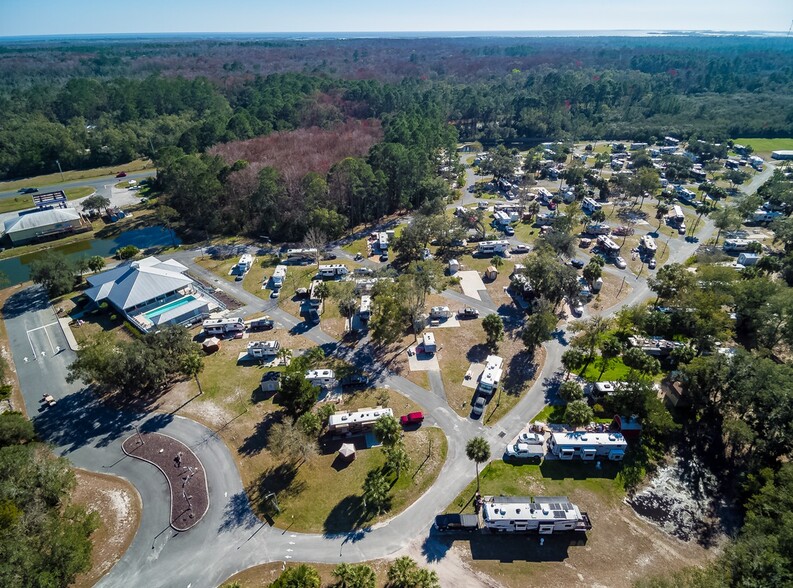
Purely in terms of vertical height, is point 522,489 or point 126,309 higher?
point 126,309

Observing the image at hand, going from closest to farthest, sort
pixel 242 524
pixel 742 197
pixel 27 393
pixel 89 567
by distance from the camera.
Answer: pixel 89 567 < pixel 242 524 < pixel 27 393 < pixel 742 197

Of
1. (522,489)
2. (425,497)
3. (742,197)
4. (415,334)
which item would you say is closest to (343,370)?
(415,334)

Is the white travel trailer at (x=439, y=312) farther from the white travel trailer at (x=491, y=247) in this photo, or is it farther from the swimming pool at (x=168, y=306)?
the swimming pool at (x=168, y=306)

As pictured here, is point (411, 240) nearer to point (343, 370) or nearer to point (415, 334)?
point (415, 334)

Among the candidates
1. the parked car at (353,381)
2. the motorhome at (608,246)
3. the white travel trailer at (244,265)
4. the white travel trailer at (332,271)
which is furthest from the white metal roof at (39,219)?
the motorhome at (608,246)

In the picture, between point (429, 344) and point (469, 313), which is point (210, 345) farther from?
point (469, 313)

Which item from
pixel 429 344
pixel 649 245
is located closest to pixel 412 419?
pixel 429 344

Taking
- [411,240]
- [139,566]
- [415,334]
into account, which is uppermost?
[411,240]
